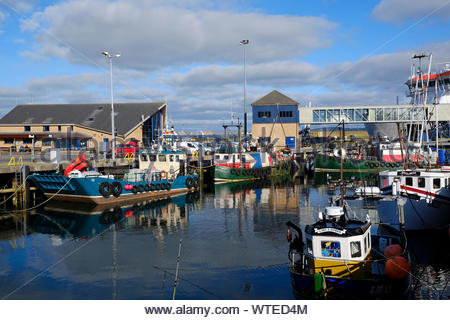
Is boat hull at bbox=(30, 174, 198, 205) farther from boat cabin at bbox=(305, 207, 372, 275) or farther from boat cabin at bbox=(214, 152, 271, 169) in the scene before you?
boat cabin at bbox=(305, 207, 372, 275)

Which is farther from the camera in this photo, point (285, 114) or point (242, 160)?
point (285, 114)

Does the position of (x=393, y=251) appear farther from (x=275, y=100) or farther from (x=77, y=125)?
(x=275, y=100)

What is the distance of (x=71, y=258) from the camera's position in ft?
61.8

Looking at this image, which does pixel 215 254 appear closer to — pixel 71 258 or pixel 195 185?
pixel 71 258

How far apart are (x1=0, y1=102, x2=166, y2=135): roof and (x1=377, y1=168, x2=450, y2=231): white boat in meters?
45.0

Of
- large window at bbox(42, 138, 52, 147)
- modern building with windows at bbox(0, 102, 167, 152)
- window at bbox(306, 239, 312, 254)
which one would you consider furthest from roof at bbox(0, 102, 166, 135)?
window at bbox(306, 239, 312, 254)

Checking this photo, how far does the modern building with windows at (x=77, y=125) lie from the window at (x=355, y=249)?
4304 cm

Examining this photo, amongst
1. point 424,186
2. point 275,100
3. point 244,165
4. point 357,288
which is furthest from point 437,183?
point 275,100

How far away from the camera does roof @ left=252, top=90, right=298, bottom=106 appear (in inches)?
2980

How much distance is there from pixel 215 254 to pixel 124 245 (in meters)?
4.92

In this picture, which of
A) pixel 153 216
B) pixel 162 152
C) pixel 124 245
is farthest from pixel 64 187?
pixel 124 245

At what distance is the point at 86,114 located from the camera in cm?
6738

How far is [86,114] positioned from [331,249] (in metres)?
60.5

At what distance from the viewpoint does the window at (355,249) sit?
13.3m
